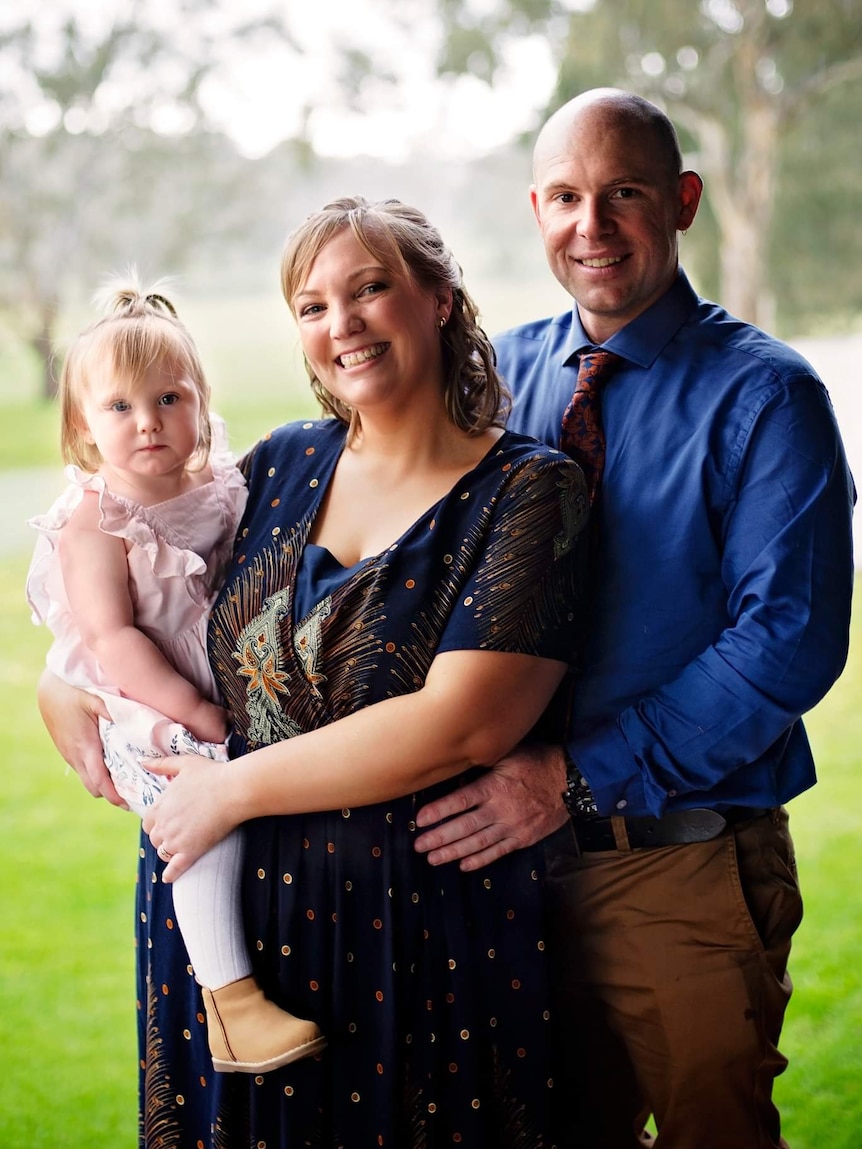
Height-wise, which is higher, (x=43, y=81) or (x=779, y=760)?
(x=43, y=81)

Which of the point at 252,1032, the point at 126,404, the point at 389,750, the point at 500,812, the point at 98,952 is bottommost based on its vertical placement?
the point at 98,952

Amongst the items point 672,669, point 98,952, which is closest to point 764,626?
point 672,669

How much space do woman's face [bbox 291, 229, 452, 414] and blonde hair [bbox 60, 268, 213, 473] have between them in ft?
0.80

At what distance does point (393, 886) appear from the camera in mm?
1707

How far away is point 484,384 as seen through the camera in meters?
1.79

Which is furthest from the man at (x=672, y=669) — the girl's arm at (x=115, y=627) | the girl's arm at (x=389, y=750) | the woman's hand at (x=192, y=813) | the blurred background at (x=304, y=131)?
the blurred background at (x=304, y=131)

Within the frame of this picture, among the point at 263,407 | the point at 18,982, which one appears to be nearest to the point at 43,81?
the point at 263,407

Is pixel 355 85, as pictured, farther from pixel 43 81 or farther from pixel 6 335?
pixel 6 335

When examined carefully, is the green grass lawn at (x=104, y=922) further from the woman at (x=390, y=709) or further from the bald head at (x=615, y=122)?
the bald head at (x=615, y=122)

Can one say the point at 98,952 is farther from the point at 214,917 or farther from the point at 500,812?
the point at 500,812

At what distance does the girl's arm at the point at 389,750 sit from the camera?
1.60m

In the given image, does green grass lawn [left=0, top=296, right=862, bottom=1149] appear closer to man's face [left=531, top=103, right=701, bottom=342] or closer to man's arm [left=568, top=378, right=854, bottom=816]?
man's face [left=531, top=103, right=701, bottom=342]

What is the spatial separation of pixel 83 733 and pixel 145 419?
20.2 inches

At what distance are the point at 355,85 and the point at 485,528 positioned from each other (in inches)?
171
